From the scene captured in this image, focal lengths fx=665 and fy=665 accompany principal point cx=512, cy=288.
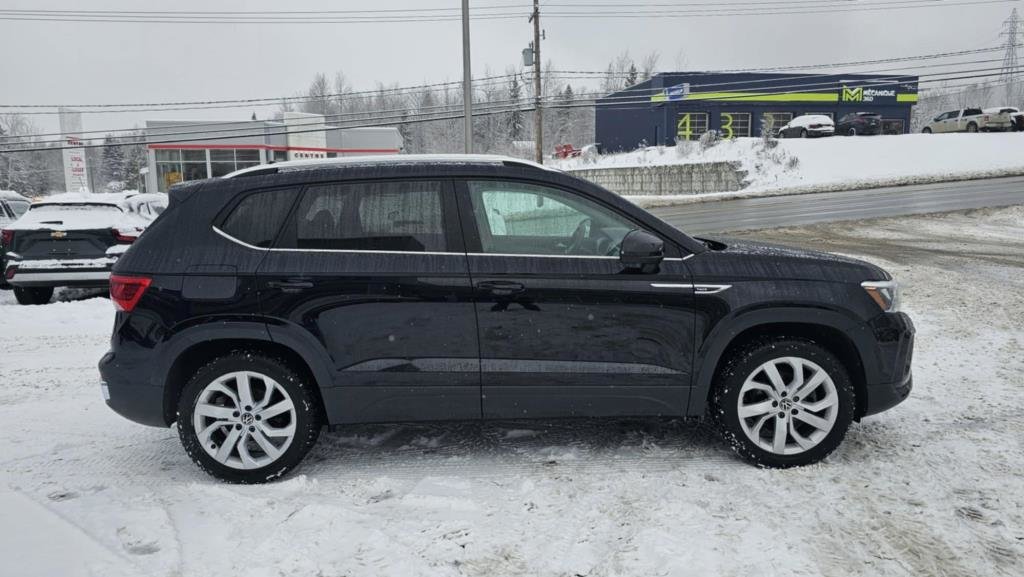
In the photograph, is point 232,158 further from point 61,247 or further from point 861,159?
point 61,247

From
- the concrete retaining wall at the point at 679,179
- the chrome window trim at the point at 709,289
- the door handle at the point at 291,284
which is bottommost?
the chrome window trim at the point at 709,289

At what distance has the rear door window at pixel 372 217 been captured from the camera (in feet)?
11.9

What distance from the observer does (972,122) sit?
132ft

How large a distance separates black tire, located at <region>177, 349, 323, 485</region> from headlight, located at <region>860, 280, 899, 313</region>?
314cm

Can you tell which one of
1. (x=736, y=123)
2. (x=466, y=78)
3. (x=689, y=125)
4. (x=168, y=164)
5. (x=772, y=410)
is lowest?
(x=772, y=410)

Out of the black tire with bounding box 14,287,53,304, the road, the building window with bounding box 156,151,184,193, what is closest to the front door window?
the black tire with bounding box 14,287,53,304

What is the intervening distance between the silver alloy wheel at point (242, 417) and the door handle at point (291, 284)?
484 mm

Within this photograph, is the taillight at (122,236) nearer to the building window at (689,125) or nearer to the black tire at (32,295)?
the black tire at (32,295)

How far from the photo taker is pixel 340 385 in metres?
3.57

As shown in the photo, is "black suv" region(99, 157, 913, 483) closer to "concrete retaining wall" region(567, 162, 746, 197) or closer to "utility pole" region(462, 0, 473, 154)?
"utility pole" region(462, 0, 473, 154)

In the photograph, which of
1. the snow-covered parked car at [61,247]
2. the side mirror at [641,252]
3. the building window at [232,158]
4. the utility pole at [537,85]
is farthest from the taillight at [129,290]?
the building window at [232,158]

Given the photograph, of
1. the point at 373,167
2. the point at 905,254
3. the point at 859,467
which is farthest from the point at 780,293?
the point at 905,254

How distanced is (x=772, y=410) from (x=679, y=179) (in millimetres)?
31519

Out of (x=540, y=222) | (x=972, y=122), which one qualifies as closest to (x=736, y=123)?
(x=972, y=122)
